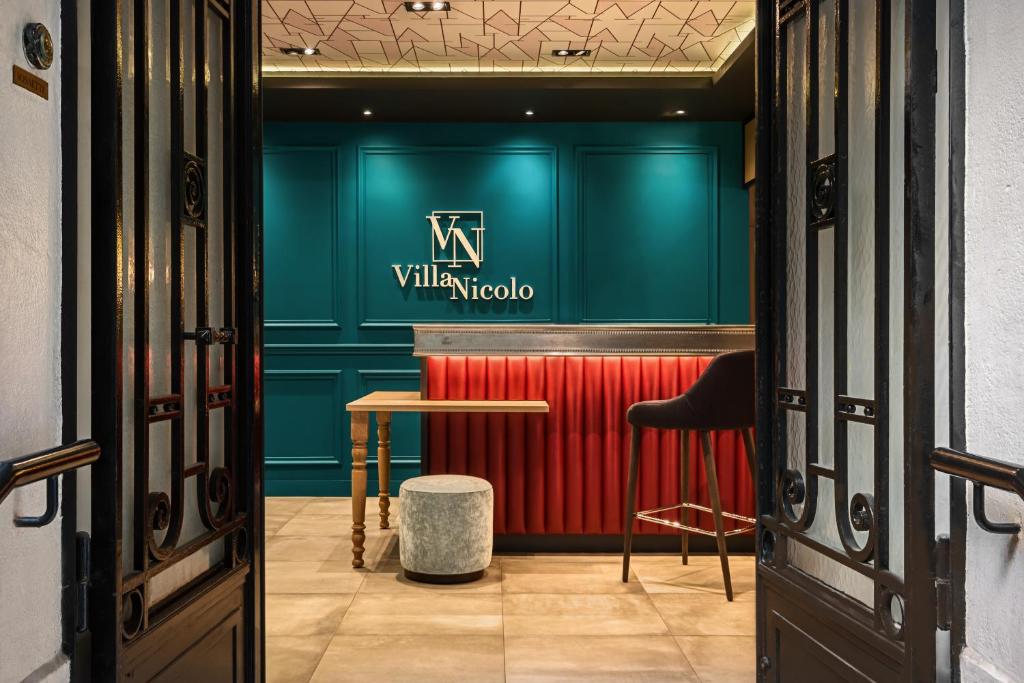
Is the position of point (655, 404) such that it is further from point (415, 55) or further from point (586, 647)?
point (415, 55)

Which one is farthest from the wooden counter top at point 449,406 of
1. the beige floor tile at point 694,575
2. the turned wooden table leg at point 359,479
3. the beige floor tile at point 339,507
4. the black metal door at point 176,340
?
the black metal door at point 176,340

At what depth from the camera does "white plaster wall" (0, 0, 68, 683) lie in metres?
1.13

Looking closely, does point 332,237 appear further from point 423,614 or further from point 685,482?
point 423,614

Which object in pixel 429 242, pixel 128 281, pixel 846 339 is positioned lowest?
pixel 846 339

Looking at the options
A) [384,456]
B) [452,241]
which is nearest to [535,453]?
[384,456]

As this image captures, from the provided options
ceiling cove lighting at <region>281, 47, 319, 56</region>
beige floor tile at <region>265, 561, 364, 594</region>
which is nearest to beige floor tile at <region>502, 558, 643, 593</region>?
beige floor tile at <region>265, 561, 364, 594</region>

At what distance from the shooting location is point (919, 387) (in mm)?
1321

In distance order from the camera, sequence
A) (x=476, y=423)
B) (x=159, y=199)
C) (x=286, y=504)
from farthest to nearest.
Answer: (x=286, y=504), (x=476, y=423), (x=159, y=199)

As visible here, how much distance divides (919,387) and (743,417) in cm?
220

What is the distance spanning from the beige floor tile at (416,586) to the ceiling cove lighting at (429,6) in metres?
3.16

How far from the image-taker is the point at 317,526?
492cm

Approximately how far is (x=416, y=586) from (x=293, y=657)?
922 mm

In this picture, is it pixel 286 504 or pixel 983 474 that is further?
pixel 286 504

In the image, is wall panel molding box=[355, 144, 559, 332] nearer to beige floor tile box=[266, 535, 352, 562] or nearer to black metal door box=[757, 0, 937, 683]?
beige floor tile box=[266, 535, 352, 562]
